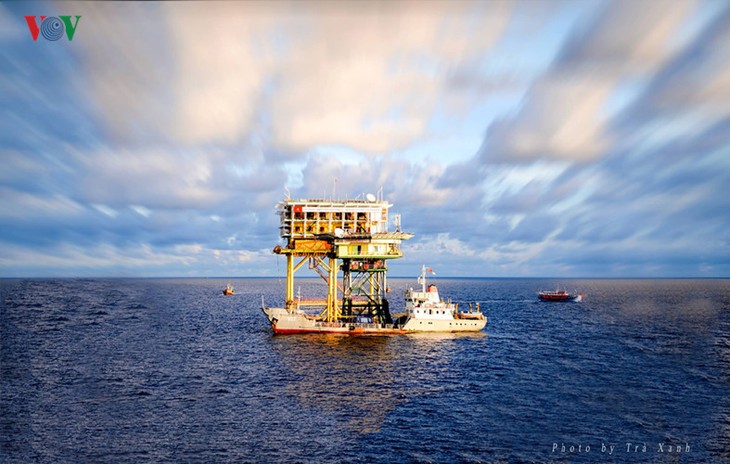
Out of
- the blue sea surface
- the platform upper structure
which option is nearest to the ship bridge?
the platform upper structure

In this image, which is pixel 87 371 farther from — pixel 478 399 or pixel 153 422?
pixel 478 399

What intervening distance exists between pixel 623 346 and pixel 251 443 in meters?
62.2

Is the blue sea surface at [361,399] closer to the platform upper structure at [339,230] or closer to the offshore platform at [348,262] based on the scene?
the offshore platform at [348,262]

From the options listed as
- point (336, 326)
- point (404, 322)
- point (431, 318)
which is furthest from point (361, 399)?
point (404, 322)

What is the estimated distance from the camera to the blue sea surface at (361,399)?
29984 mm

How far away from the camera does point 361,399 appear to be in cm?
4094

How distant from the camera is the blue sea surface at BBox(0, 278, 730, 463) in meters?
30.0

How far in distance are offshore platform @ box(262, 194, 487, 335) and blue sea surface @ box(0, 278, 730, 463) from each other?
3.19 metres

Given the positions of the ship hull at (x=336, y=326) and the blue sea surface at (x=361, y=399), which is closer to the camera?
the blue sea surface at (x=361, y=399)

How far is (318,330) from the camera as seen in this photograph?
72.6m

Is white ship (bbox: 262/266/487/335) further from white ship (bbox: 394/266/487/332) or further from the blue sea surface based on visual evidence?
the blue sea surface

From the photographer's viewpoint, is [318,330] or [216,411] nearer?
[216,411]

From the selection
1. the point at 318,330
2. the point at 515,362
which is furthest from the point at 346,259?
the point at 515,362

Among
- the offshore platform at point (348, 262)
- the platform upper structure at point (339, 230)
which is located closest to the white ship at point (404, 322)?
the offshore platform at point (348, 262)
